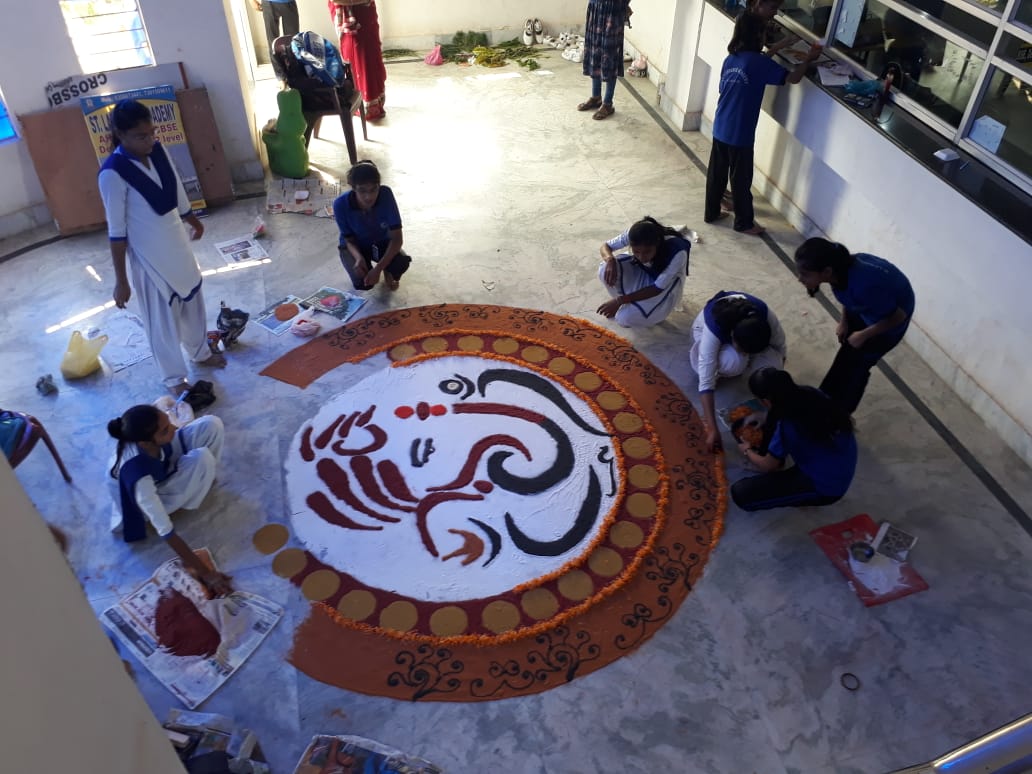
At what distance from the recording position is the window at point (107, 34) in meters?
4.71

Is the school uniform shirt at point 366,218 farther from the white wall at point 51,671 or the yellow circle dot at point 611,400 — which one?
the white wall at point 51,671

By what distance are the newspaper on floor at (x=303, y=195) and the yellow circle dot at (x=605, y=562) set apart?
10.9ft

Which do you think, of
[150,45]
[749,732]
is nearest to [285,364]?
[150,45]

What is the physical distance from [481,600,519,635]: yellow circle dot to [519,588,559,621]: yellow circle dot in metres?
0.05

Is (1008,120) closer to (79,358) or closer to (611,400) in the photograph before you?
(611,400)

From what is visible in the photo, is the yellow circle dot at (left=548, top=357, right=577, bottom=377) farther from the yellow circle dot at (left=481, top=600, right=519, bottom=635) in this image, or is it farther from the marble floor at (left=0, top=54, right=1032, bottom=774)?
the yellow circle dot at (left=481, top=600, right=519, bottom=635)

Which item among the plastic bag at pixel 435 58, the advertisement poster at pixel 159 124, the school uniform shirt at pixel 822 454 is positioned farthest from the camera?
the plastic bag at pixel 435 58

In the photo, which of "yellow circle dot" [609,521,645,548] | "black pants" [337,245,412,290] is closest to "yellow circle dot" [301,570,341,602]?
"yellow circle dot" [609,521,645,548]

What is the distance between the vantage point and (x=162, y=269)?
3.67 metres

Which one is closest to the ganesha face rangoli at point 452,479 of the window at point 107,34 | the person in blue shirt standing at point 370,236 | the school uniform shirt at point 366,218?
the person in blue shirt standing at point 370,236

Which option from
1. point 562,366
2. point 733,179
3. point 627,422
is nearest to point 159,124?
point 562,366

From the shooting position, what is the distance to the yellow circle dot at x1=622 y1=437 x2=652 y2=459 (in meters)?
3.74

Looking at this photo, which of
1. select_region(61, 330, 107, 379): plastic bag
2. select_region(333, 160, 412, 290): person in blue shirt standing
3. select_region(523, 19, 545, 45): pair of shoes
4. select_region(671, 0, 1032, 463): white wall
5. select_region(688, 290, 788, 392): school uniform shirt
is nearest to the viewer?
select_region(671, 0, 1032, 463): white wall

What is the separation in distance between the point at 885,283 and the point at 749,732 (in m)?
1.90
